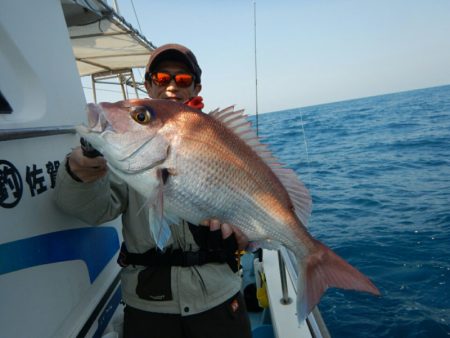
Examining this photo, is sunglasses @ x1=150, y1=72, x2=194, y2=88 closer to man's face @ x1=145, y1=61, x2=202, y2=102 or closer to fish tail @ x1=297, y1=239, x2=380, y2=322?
man's face @ x1=145, y1=61, x2=202, y2=102

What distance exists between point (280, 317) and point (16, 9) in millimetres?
3179

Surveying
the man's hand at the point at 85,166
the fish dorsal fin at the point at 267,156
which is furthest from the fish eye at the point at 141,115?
the fish dorsal fin at the point at 267,156

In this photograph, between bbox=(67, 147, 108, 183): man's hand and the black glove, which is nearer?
bbox=(67, 147, 108, 183): man's hand

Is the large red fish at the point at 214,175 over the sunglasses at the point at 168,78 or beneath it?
beneath

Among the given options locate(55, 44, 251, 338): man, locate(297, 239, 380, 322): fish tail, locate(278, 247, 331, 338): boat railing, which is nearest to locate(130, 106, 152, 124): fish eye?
locate(55, 44, 251, 338): man

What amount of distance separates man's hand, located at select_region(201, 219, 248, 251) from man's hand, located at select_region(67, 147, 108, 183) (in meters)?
0.62

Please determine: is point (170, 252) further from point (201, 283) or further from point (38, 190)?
point (38, 190)

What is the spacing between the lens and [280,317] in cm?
303

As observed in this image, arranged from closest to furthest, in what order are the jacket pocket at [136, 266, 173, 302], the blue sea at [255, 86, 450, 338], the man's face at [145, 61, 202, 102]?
1. the jacket pocket at [136, 266, 173, 302]
2. the man's face at [145, 61, 202, 102]
3. the blue sea at [255, 86, 450, 338]

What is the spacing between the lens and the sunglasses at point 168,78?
8.31 ft

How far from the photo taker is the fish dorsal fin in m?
1.86

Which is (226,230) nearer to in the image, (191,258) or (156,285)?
(191,258)

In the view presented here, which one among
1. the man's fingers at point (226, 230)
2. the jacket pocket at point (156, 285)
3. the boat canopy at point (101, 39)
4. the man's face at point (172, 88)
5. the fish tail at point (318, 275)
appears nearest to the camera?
the man's fingers at point (226, 230)

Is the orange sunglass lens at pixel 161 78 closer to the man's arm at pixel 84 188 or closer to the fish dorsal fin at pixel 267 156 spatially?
the fish dorsal fin at pixel 267 156
